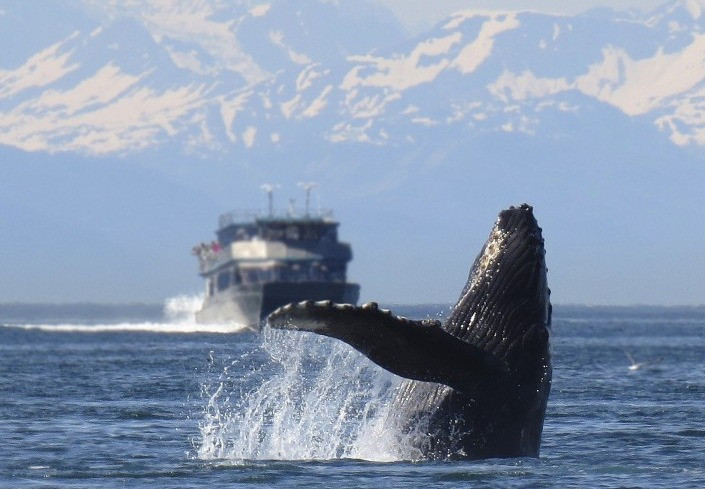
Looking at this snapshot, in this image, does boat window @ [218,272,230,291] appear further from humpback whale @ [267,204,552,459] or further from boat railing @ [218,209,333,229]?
humpback whale @ [267,204,552,459]

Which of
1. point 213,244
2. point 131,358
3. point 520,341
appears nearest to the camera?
point 520,341

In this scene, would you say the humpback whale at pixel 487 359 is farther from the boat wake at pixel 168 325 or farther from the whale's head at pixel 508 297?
the boat wake at pixel 168 325

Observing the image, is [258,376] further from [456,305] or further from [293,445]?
[456,305]

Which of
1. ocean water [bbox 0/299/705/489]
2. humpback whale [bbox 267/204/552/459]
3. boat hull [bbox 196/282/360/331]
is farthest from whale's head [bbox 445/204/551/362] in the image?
boat hull [bbox 196/282/360/331]

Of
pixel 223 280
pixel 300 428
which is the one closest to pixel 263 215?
pixel 223 280

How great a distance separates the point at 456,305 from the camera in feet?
57.4

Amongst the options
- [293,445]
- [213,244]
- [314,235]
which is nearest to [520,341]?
[293,445]

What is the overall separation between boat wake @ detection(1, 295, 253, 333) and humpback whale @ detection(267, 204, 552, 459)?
2858 inches

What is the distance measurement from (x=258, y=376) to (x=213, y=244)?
2426 inches

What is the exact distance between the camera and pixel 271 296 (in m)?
85.5

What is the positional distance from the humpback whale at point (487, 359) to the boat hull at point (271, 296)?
202 feet

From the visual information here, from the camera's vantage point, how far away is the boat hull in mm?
83438

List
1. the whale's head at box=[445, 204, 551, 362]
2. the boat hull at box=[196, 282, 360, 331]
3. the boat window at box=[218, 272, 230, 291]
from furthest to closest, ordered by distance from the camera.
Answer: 1. the boat window at box=[218, 272, 230, 291]
2. the boat hull at box=[196, 282, 360, 331]
3. the whale's head at box=[445, 204, 551, 362]

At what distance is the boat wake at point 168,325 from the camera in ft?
328
